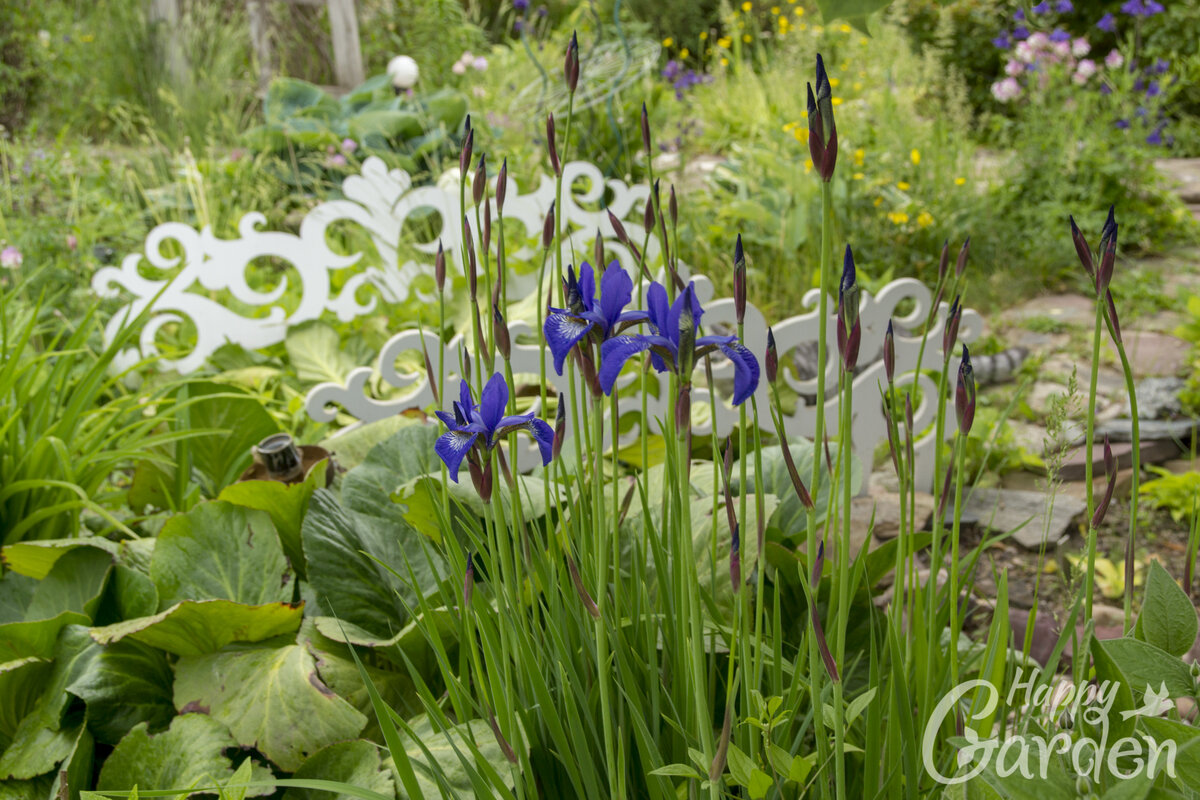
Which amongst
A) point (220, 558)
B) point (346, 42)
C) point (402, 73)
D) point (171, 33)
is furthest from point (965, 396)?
point (171, 33)

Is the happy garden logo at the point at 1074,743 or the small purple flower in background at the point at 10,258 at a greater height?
the happy garden logo at the point at 1074,743

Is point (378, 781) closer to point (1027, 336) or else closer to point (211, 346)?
point (211, 346)

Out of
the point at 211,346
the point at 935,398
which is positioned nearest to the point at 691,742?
the point at 935,398

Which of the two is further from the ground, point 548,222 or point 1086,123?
point 548,222

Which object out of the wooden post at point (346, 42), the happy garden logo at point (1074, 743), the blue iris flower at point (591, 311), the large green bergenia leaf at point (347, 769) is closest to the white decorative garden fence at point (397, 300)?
the large green bergenia leaf at point (347, 769)

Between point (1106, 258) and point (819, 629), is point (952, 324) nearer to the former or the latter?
point (1106, 258)

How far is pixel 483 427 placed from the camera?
61 centimetres

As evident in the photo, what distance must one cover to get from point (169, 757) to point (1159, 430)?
8.74ft

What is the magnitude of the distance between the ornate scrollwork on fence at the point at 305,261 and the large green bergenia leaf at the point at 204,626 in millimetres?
1442

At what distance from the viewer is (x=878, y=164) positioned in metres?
4.19

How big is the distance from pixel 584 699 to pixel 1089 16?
9.47 metres

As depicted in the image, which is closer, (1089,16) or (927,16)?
(1089,16)

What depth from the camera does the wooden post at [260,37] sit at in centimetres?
750

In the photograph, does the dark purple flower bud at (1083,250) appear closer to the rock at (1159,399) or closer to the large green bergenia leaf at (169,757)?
the large green bergenia leaf at (169,757)
